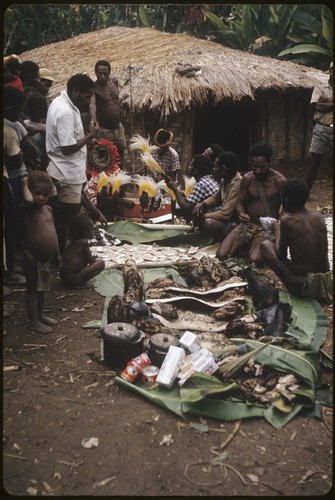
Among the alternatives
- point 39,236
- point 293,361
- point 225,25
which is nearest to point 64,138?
point 39,236

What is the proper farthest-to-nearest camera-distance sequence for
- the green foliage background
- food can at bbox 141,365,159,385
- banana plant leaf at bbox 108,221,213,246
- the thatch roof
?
the green foliage background, the thatch roof, banana plant leaf at bbox 108,221,213,246, food can at bbox 141,365,159,385

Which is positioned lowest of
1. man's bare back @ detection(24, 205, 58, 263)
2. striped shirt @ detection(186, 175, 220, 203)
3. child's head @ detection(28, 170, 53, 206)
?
striped shirt @ detection(186, 175, 220, 203)

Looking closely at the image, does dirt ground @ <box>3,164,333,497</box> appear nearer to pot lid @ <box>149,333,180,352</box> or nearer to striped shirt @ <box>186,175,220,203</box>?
pot lid @ <box>149,333,180,352</box>

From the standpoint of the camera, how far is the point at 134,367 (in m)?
3.52

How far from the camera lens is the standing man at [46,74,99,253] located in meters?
4.92

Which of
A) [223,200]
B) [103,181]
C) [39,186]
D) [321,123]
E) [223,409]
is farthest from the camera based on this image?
[321,123]

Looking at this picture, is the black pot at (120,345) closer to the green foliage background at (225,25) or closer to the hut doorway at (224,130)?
the green foliage background at (225,25)

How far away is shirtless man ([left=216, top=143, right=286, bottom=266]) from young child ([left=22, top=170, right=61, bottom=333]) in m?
2.43

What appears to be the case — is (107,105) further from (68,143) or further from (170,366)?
(170,366)

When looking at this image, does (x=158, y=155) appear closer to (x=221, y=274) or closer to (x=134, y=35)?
(x=221, y=274)

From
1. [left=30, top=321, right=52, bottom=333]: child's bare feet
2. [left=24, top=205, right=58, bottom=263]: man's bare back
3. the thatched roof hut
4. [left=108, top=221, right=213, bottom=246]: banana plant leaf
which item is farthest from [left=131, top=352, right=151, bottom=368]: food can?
the thatched roof hut

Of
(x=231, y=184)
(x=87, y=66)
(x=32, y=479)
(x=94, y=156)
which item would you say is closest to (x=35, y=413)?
(x=32, y=479)

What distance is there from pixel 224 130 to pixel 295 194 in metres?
9.89

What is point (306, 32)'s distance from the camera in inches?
538
